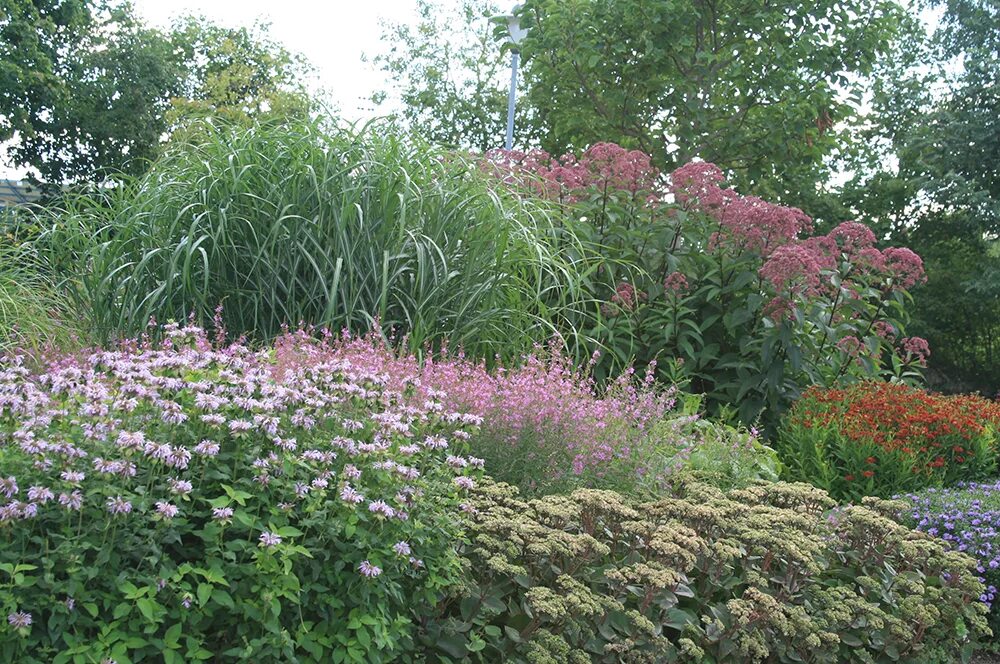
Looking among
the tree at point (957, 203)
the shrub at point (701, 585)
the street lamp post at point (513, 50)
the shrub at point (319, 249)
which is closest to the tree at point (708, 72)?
the street lamp post at point (513, 50)

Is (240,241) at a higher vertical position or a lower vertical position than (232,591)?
higher

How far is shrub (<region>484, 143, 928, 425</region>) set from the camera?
6543 mm

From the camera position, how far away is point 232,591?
2262 mm

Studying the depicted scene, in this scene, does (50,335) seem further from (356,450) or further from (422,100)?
(422,100)

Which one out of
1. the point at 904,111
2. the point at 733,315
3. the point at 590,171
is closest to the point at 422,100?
the point at 904,111

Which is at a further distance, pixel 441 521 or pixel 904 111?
pixel 904 111

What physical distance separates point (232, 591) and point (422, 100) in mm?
20547

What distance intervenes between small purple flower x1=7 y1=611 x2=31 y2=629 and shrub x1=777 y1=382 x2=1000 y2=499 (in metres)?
4.43

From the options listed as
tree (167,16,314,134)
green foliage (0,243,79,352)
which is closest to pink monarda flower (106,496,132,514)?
green foliage (0,243,79,352)

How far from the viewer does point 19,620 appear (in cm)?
200

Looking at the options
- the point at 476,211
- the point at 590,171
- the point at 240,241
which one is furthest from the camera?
the point at 590,171

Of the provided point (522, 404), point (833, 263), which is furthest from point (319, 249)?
point (833, 263)

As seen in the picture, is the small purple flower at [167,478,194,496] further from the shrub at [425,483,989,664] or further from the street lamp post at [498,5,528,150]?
the street lamp post at [498,5,528,150]

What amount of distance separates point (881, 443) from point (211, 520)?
432cm
